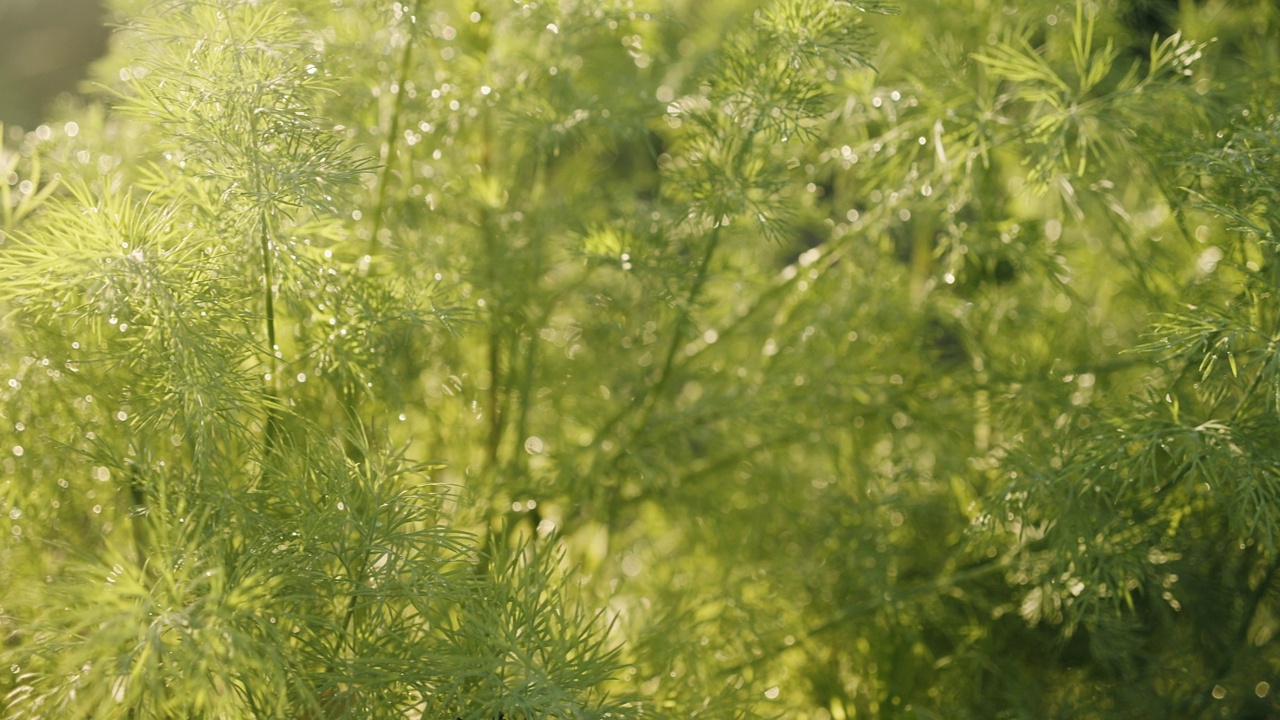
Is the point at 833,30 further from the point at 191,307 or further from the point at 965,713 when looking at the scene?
the point at 965,713

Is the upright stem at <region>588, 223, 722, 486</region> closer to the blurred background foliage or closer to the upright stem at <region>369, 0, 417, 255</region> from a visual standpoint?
the blurred background foliage

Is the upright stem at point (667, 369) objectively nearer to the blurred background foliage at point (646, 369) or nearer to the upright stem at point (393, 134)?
the blurred background foliage at point (646, 369)

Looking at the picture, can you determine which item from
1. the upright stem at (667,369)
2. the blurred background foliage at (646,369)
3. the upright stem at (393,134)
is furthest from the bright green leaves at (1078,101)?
the upright stem at (393,134)

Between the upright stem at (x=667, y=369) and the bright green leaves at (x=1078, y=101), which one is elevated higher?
the bright green leaves at (x=1078, y=101)

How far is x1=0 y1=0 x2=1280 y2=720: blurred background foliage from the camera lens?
0.78 metres

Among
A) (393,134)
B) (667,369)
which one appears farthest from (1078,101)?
(393,134)

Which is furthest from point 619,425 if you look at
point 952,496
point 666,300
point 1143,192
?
point 1143,192

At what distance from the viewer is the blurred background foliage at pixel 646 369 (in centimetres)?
78

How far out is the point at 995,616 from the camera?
3.79ft

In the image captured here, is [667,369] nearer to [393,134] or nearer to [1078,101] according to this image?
[393,134]

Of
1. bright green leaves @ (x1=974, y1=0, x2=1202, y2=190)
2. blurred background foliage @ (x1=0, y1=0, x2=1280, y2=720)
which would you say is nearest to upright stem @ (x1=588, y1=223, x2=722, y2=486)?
blurred background foliage @ (x1=0, y1=0, x2=1280, y2=720)

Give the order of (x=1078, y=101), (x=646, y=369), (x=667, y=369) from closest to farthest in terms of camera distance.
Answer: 1. (x=1078, y=101)
2. (x=667, y=369)
3. (x=646, y=369)

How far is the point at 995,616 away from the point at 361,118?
3.08ft

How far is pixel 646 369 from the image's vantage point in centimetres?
121
